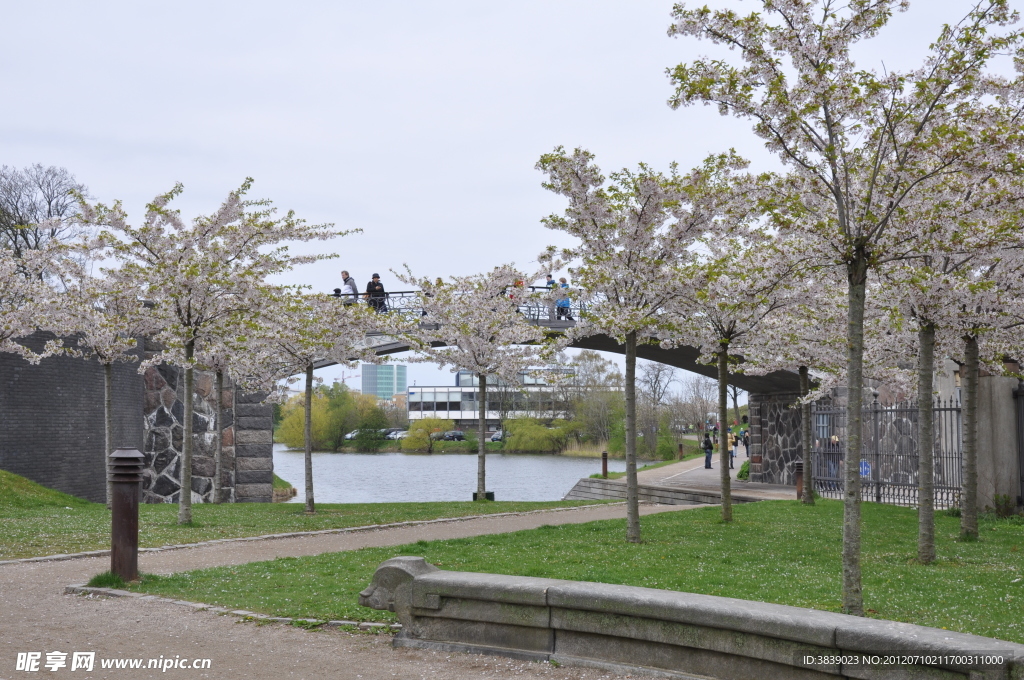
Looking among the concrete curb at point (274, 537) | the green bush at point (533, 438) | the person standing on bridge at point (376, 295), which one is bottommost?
the green bush at point (533, 438)

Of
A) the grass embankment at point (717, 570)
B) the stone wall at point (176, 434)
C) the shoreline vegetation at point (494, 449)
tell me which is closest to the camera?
the grass embankment at point (717, 570)

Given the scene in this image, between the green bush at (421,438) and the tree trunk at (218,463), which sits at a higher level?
the tree trunk at (218,463)

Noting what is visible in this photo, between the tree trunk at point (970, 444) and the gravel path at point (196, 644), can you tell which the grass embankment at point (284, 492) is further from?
the tree trunk at point (970, 444)

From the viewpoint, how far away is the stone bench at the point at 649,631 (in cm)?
428

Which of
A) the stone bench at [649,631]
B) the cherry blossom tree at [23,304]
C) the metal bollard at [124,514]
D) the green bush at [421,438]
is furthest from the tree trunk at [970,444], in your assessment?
the green bush at [421,438]

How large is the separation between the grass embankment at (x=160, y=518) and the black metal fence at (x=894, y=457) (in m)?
6.88

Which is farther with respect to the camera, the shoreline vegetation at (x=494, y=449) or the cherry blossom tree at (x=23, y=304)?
the shoreline vegetation at (x=494, y=449)

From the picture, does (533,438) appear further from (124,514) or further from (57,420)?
(124,514)

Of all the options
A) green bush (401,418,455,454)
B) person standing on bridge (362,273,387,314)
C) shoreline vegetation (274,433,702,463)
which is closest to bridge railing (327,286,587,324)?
person standing on bridge (362,273,387,314)

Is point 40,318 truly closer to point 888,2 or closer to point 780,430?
point 888,2


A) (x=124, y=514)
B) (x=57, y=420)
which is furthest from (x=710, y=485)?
(x=124, y=514)

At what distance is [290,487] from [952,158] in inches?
1285

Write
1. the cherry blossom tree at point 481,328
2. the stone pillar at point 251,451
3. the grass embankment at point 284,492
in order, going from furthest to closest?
1. the grass embankment at point 284,492
2. the stone pillar at point 251,451
3. the cherry blossom tree at point 481,328

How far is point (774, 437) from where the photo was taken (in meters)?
32.8
